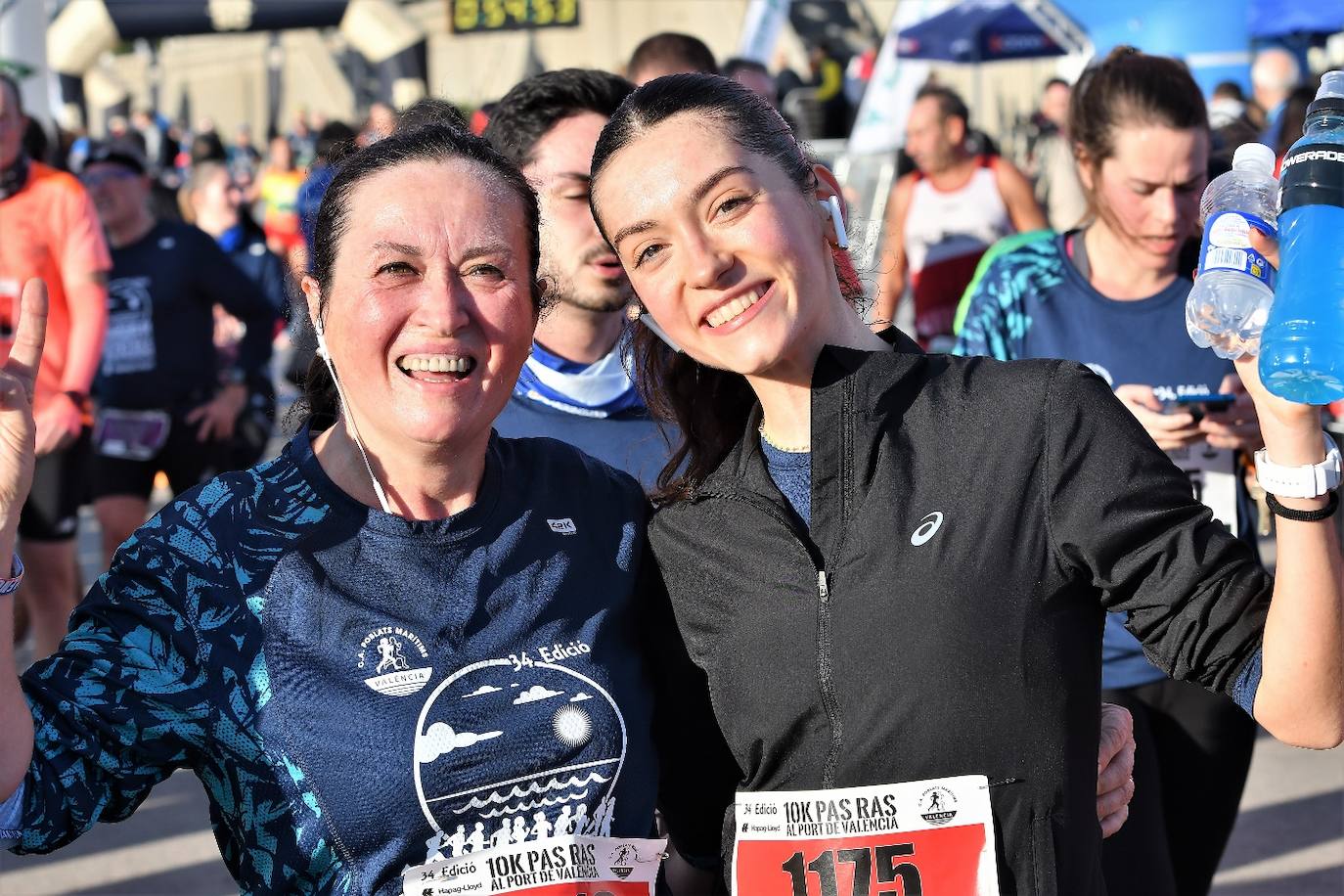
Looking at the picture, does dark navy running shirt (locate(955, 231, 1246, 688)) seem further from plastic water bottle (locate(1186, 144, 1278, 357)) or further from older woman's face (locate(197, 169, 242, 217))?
older woman's face (locate(197, 169, 242, 217))

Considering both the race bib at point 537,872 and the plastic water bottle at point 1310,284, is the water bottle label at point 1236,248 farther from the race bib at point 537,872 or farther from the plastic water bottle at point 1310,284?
the race bib at point 537,872

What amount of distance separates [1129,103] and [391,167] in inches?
78.9

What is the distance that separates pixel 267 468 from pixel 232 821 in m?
0.49

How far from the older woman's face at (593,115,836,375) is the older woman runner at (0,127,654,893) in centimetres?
19

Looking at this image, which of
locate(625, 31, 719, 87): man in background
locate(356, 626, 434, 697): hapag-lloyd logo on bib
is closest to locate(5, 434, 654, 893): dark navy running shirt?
locate(356, 626, 434, 697): hapag-lloyd logo on bib

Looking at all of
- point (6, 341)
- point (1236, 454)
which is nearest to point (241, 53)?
point (6, 341)

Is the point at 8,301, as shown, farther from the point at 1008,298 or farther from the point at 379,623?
the point at 379,623

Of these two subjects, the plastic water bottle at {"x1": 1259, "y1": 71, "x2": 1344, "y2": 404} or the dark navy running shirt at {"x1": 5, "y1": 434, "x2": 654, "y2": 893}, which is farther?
the dark navy running shirt at {"x1": 5, "y1": 434, "x2": 654, "y2": 893}

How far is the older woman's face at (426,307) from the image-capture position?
83.7 inches

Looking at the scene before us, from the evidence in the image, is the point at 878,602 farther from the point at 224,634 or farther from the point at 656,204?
the point at 224,634

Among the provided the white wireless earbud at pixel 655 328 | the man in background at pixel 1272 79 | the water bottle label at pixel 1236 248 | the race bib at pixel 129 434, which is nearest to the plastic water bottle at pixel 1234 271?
the water bottle label at pixel 1236 248

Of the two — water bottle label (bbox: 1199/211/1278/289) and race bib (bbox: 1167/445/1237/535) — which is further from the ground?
water bottle label (bbox: 1199/211/1278/289)

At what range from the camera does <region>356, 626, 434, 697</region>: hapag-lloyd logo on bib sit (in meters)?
2.04

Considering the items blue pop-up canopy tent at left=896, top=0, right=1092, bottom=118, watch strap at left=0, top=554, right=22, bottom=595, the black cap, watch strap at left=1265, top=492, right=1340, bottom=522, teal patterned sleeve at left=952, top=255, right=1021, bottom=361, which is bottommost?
blue pop-up canopy tent at left=896, top=0, right=1092, bottom=118
